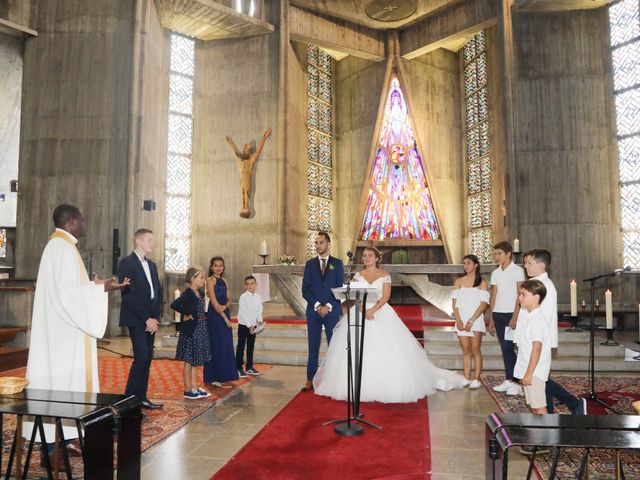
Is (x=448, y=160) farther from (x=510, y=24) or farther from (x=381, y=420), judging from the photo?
(x=381, y=420)

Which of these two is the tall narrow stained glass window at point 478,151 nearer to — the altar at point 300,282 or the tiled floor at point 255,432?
the altar at point 300,282

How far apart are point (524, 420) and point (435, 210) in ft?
38.8

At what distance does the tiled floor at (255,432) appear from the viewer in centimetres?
295

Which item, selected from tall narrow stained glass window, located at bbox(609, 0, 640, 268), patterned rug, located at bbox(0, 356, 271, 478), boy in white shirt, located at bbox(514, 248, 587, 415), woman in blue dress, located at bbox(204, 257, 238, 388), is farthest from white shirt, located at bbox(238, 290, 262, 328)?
tall narrow stained glass window, located at bbox(609, 0, 640, 268)

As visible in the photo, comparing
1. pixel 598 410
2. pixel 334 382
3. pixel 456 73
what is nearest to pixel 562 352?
pixel 598 410

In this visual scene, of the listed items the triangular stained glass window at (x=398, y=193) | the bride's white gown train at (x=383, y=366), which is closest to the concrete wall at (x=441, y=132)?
the triangular stained glass window at (x=398, y=193)

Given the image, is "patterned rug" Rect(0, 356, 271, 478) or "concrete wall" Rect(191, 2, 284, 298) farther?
"concrete wall" Rect(191, 2, 284, 298)

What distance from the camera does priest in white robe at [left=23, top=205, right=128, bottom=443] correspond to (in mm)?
3029

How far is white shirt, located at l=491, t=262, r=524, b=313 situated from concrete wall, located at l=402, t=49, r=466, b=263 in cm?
874

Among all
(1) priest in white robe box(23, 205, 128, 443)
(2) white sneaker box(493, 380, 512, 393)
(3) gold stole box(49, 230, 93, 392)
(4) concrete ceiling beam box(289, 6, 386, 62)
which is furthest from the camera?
(4) concrete ceiling beam box(289, 6, 386, 62)

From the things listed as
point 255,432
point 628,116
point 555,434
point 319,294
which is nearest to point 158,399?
point 255,432

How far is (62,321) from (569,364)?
5.64 m

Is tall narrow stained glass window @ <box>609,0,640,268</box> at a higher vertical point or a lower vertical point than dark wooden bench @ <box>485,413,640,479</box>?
higher

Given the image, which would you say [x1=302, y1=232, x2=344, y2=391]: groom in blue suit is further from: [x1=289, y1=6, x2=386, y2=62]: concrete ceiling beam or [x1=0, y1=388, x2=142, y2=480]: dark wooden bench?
[x1=289, y1=6, x2=386, y2=62]: concrete ceiling beam
